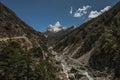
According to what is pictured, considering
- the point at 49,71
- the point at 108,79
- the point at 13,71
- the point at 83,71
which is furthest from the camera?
the point at 83,71

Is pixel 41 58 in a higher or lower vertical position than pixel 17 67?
higher

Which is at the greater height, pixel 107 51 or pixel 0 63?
pixel 107 51

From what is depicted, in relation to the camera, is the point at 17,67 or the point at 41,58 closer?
the point at 17,67

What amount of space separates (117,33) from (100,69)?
30.7 meters

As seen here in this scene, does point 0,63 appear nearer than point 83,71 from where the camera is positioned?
Yes

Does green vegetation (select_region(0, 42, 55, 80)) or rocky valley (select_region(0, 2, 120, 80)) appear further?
rocky valley (select_region(0, 2, 120, 80))

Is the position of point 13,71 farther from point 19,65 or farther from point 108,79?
point 108,79

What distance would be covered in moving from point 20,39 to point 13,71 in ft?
94.7

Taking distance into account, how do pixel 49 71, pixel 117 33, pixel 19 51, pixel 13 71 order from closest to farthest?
pixel 13 71 → pixel 19 51 → pixel 49 71 → pixel 117 33

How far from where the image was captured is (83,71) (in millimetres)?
121938

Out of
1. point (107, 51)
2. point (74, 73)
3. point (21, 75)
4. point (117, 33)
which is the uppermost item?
point (117, 33)

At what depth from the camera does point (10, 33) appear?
9512cm

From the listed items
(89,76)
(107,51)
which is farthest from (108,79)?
(107,51)

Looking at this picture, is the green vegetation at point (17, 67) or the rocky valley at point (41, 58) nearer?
the green vegetation at point (17, 67)
